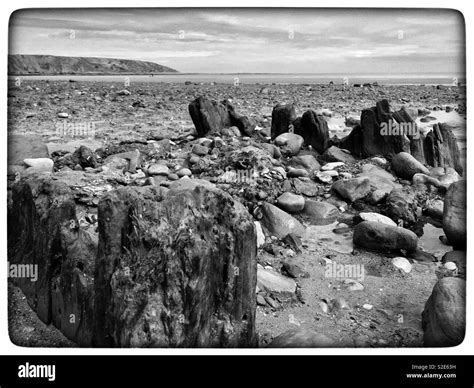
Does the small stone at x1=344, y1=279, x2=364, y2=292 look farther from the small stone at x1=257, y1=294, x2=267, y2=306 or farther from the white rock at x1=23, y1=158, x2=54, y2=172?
the white rock at x1=23, y1=158, x2=54, y2=172

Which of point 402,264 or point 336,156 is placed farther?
point 336,156

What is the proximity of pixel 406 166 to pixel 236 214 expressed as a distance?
247 cm

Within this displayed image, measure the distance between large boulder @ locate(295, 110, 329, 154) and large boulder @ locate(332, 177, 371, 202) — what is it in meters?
0.56

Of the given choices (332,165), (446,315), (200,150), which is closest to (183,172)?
(200,150)

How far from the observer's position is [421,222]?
505 cm

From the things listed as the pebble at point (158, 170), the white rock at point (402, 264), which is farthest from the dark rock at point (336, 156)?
the pebble at point (158, 170)

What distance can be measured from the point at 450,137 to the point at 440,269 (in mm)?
1348

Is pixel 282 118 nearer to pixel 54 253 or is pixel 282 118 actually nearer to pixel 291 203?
pixel 291 203

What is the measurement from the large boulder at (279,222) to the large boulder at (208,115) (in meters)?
1.07

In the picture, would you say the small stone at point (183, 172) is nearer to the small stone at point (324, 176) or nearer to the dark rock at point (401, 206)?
the small stone at point (324, 176)

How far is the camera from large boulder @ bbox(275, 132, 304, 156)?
5398mm

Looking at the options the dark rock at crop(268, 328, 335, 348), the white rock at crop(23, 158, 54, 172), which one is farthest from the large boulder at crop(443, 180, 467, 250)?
the white rock at crop(23, 158, 54, 172)

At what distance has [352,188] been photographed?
16.9 feet
